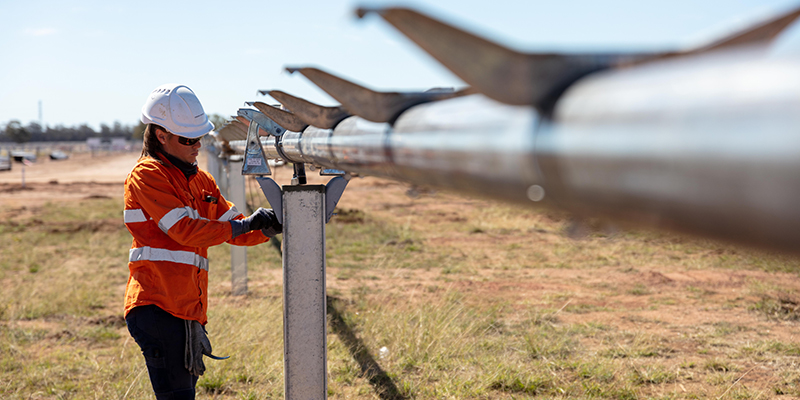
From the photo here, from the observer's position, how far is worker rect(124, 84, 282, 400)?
2.85m

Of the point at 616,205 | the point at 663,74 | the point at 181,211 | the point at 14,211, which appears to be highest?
the point at 663,74

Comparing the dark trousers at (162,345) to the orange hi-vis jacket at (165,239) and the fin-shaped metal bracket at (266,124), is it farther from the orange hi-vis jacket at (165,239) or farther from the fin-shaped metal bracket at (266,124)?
the fin-shaped metal bracket at (266,124)

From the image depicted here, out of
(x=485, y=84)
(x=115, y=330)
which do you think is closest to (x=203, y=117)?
(x=485, y=84)

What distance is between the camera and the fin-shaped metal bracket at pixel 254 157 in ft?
10.2

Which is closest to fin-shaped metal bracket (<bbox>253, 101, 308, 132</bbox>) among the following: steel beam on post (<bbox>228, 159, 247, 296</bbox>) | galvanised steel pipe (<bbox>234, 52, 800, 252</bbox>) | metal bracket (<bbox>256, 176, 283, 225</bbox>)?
metal bracket (<bbox>256, 176, 283, 225</bbox>)

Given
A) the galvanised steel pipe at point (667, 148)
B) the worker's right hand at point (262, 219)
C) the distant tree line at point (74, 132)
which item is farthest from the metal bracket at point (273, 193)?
the distant tree line at point (74, 132)

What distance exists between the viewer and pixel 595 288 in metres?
8.12

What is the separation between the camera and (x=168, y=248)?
2.95 meters

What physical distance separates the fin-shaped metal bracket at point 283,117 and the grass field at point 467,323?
180 centimetres

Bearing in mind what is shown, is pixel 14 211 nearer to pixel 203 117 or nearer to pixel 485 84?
pixel 203 117

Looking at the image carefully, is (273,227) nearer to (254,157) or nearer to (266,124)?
(254,157)

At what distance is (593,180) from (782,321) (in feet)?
23.1

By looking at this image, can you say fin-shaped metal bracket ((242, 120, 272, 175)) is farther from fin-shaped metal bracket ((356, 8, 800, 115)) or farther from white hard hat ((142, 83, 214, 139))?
fin-shaped metal bracket ((356, 8, 800, 115))

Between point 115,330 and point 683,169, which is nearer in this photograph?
point 683,169
